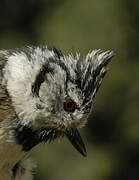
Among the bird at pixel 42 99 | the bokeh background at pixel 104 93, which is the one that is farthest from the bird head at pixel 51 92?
the bokeh background at pixel 104 93

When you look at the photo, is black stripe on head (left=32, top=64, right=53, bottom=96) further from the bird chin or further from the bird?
the bird chin

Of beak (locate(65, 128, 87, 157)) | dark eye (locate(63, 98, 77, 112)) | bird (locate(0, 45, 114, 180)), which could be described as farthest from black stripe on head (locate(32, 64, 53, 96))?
beak (locate(65, 128, 87, 157))

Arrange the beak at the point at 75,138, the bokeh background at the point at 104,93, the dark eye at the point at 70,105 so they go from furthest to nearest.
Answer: the bokeh background at the point at 104,93
the beak at the point at 75,138
the dark eye at the point at 70,105

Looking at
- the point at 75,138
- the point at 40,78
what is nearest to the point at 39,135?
the point at 75,138

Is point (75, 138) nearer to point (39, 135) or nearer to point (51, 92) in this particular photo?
point (39, 135)

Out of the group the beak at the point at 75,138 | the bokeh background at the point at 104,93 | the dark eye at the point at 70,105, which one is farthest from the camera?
the bokeh background at the point at 104,93

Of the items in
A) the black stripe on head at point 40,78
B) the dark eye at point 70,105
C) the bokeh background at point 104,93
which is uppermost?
the black stripe on head at point 40,78

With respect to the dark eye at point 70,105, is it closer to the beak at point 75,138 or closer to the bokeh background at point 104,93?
the beak at point 75,138

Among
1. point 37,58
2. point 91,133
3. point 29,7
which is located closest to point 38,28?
point 29,7
